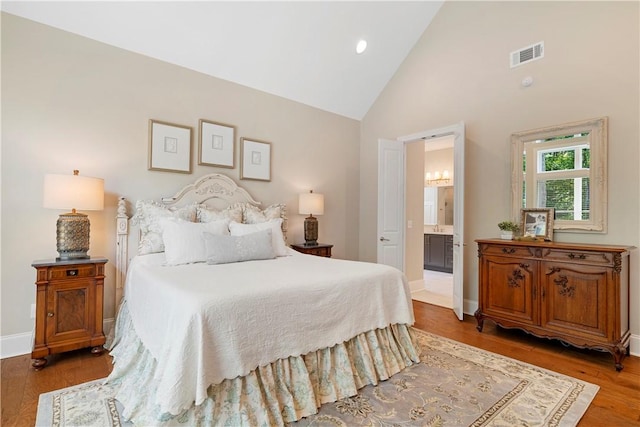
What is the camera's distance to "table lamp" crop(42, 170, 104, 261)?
252 centimetres

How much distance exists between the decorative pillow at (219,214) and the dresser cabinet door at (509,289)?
9.26 feet

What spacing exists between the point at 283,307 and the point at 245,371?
1.26 feet

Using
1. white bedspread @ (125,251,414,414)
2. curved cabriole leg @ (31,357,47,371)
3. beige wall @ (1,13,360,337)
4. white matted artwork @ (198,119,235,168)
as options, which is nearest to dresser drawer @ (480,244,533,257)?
white bedspread @ (125,251,414,414)

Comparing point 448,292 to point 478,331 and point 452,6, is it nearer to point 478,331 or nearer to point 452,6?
point 478,331

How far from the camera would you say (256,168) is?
4137mm

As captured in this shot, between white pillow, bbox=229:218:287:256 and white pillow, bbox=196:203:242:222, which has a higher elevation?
white pillow, bbox=196:203:242:222

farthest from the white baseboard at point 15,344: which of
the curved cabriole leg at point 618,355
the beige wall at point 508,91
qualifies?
the curved cabriole leg at point 618,355

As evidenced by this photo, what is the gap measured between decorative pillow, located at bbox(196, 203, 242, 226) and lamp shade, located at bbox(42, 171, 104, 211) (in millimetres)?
976

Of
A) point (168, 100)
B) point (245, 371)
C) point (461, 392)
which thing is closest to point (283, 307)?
point (245, 371)

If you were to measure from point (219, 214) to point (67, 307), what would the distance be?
1520mm

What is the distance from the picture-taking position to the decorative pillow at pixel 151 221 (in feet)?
9.89

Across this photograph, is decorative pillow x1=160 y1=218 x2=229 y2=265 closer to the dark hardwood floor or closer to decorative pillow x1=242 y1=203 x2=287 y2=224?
decorative pillow x1=242 y1=203 x2=287 y2=224

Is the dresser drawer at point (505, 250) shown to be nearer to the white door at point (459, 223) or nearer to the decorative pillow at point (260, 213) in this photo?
the white door at point (459, 223)

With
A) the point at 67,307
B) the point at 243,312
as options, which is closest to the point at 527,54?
the point at 243,312
